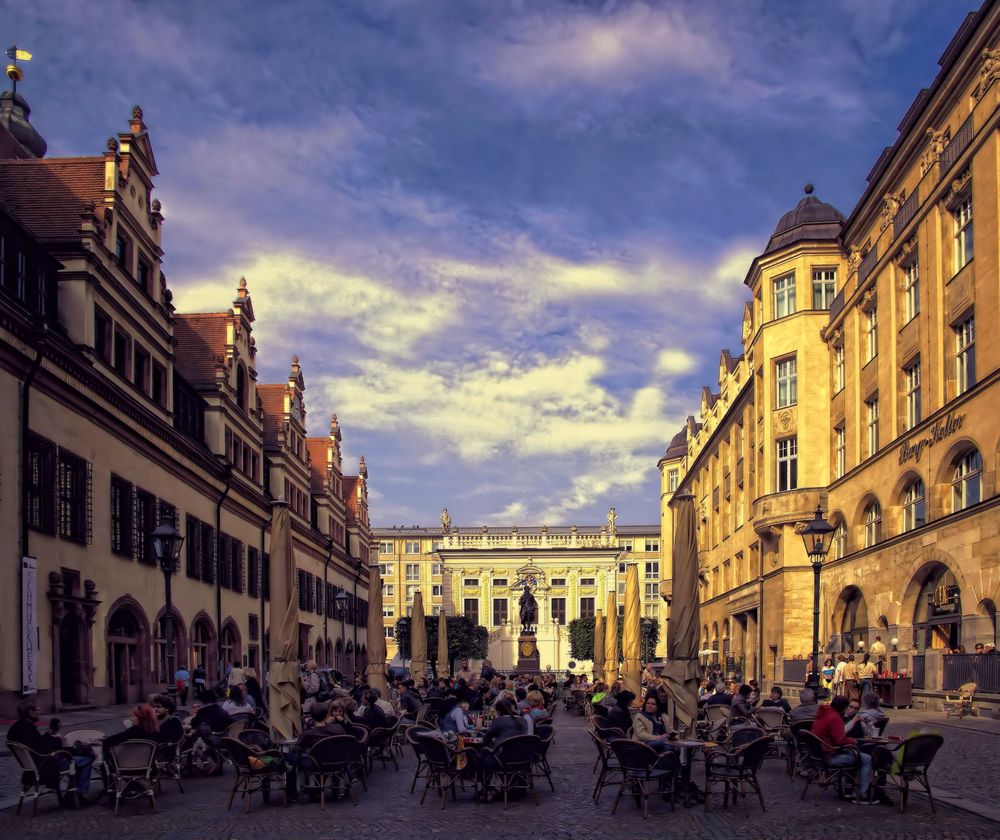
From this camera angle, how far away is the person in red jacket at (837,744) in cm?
1462

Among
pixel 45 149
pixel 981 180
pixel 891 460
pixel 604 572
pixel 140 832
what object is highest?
pixel 45 149

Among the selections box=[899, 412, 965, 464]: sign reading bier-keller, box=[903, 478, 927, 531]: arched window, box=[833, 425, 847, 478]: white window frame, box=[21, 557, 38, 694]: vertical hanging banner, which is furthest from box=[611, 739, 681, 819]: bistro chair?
box=[833, 425, 847, 478]: white window frame

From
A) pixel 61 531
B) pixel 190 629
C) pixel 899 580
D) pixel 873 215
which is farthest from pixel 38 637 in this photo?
pixel 873 215

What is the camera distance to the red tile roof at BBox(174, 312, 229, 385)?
1773 inches

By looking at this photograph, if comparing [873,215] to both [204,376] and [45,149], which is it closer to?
[204,376]

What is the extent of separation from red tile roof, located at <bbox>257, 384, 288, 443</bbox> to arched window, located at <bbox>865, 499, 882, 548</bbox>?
2966 centimetres

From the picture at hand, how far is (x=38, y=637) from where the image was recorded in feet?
86.1

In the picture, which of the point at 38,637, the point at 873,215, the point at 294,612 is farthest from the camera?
the point at 873,215

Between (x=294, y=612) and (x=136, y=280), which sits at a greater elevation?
(x=136, y=280)

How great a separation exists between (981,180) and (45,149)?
4333 cm

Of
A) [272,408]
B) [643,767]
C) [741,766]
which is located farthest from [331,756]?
[272,408]

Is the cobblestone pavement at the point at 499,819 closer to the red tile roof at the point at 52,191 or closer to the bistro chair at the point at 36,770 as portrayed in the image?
the bistro chair at the point at 36,770

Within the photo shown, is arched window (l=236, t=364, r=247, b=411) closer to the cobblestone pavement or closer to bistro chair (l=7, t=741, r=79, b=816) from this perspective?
the cobblestone pavement

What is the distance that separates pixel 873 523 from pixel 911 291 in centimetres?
842
